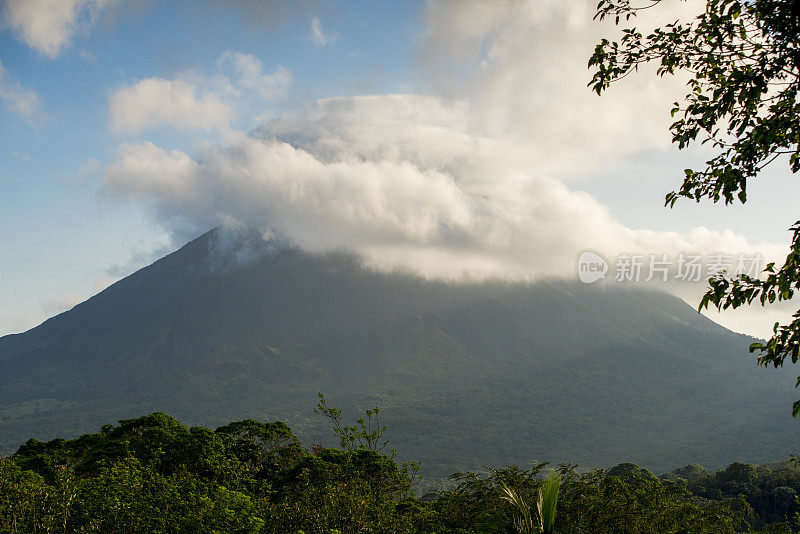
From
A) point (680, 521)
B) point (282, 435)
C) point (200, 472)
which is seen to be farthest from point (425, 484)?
point (680, 521)

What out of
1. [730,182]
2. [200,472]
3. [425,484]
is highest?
[730,182]

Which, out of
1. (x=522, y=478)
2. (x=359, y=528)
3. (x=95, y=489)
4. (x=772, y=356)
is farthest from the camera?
(x=522, y=478)

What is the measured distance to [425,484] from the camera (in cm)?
13175

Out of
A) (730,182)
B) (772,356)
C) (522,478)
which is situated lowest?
(522,478)

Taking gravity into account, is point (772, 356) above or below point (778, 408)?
above

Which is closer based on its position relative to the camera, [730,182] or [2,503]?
[730,182]

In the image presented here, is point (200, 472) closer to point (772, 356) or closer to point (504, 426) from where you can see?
point (772, 356)

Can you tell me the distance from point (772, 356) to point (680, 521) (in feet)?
33.9

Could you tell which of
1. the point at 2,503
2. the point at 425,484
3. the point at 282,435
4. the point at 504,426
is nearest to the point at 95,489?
the point at 2,503

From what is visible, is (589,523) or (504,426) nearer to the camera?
(589,523)

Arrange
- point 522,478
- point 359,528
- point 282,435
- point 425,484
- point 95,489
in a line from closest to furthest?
point 359,528
point 95,489
point 522,478
point 282,435
point 425,484

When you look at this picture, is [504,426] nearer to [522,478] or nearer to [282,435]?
[282,435]

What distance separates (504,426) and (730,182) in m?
198

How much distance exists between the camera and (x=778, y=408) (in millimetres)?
194625
